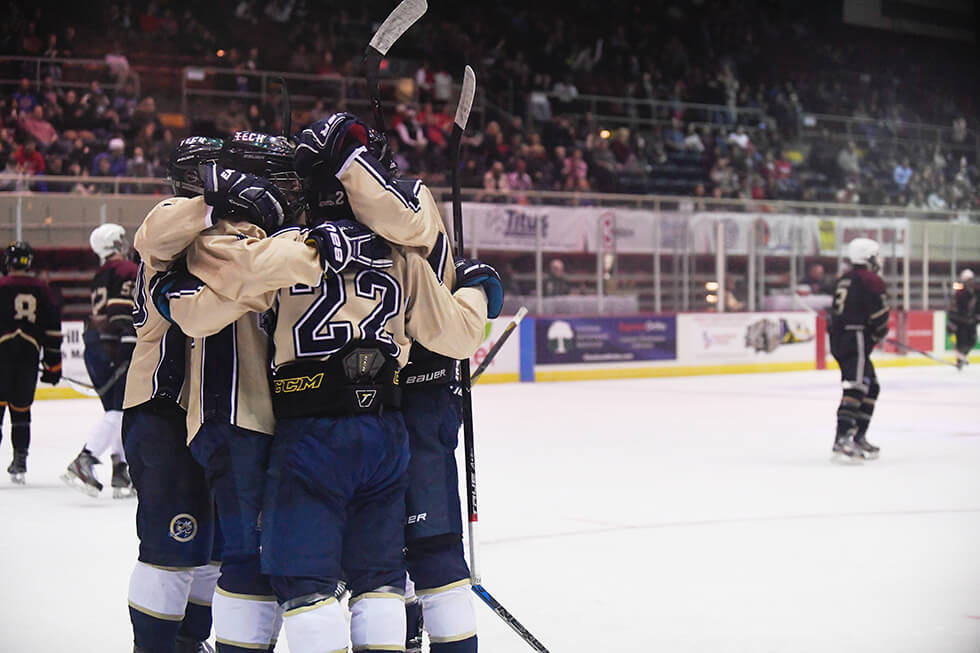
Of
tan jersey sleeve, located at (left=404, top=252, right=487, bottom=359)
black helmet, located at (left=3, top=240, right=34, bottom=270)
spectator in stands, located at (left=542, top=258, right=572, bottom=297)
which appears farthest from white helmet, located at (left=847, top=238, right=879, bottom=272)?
spectator in stands, located at (left=542, top=258, right=572, bottom=297)

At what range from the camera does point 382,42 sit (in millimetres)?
2627

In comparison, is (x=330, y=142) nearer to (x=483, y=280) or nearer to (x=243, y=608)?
(x=483, y=280)

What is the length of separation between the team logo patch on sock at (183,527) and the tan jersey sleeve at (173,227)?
0.66 meters

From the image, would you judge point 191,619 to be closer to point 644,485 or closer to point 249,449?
point 249,449

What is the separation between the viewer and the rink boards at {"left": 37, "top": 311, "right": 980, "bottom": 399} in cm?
1321

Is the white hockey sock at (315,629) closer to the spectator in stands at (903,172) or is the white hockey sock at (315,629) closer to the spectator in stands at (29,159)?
the spectator in stands at (29,159)

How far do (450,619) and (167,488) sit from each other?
2.35 feet

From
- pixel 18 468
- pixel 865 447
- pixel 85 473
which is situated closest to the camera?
pixel 85 473

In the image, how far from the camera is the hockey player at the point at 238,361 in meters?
2.08

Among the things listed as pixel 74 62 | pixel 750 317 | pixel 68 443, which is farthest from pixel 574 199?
pixel 68 443

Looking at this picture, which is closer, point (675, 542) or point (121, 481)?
point (675, 542)

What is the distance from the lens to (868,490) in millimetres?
A: 5891

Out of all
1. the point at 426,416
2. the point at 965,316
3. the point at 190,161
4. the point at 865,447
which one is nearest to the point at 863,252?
the point at 865,447

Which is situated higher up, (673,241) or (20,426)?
(673,241)
